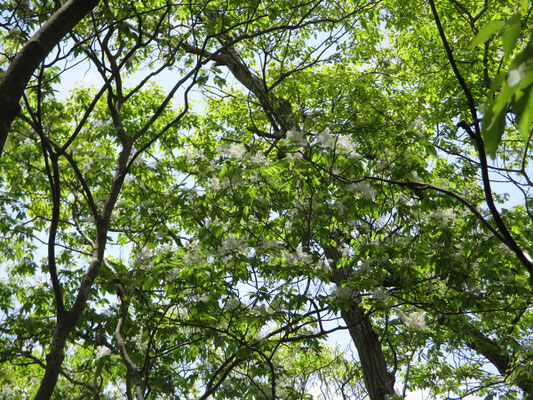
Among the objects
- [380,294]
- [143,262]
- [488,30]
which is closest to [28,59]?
[488,30]

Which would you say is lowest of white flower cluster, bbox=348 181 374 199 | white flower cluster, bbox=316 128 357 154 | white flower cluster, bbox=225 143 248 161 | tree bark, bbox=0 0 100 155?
tree bark, bbox=0 0 100 155

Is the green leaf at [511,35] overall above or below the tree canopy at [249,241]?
below

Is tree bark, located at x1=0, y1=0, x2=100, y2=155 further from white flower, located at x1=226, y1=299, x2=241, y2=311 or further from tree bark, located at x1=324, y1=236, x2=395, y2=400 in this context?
tree bark, located at x1=324, y1=236, x2=395, y2=400

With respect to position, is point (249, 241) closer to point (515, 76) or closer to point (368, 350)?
point (368, 350)

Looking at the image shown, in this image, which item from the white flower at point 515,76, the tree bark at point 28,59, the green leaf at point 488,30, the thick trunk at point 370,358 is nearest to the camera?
the white flower at point 515,76

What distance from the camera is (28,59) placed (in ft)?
5.23

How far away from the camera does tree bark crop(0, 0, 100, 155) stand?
1542 mm

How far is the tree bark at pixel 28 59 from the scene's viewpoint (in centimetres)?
154

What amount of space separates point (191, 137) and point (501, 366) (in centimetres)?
660

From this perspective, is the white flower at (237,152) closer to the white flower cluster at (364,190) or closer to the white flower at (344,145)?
the white flower at (344,145)

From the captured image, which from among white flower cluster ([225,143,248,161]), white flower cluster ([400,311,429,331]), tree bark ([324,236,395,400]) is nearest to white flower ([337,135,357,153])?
white flower cluster ([225,143,248,161])

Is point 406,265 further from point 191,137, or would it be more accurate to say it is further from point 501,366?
point 191,137

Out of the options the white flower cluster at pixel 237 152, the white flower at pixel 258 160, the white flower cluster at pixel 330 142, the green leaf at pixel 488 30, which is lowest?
the green leaf at pixel 488 30

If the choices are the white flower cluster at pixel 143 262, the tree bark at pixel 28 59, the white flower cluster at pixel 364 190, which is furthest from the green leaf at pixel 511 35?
the white flower cluster at pixel 143 262
